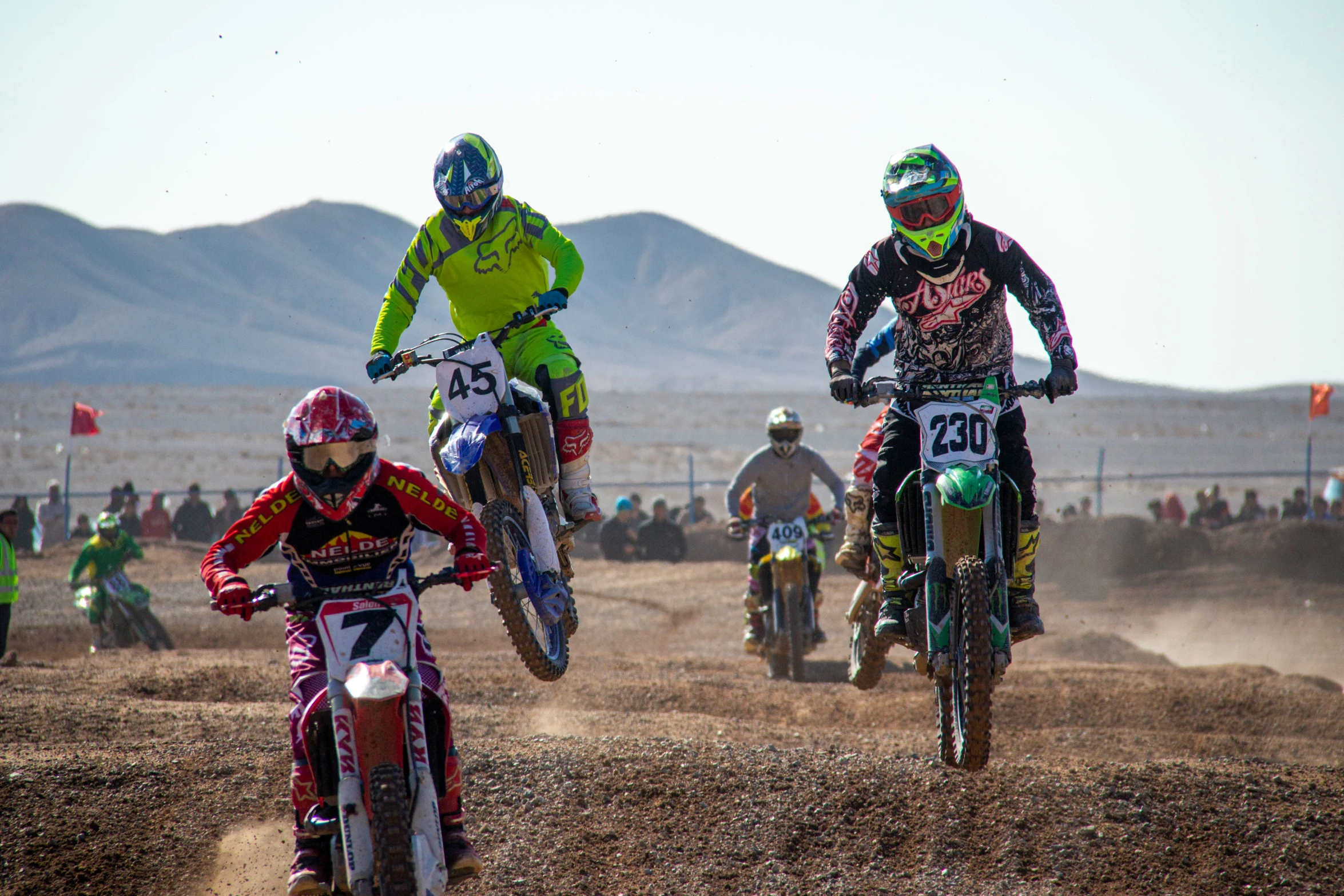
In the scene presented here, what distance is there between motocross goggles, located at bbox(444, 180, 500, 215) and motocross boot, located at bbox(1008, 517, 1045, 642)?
3888mm

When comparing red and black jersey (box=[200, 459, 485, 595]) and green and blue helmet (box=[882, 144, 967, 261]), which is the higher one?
green and blue helmet (box=[882, 144, 967, 261])

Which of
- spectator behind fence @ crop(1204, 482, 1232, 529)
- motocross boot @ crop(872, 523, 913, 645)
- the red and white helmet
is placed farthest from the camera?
spectator behind fence @ crop(1204, 482, 1232, 529)

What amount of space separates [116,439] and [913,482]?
74.8 meters

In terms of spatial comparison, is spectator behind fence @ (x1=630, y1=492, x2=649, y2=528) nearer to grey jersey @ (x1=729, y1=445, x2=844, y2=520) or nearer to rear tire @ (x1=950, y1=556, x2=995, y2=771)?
grey jersey @ (x1=729, y1=445, x2=844, y2=520)

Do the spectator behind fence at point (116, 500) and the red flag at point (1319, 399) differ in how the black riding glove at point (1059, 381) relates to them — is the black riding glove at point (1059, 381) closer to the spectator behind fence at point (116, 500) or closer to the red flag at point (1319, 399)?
the red flag at point (1319, 399)

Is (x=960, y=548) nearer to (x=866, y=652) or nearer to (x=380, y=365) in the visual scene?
(x=866, y=652)

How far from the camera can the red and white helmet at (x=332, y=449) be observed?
17.3 ft

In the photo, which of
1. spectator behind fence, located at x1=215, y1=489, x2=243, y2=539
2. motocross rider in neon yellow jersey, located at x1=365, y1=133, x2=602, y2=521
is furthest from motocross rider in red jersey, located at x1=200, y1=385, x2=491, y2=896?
spectator behind fence, located at x1=215, y1=489, x2=243, y2=539

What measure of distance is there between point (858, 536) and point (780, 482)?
586 cm

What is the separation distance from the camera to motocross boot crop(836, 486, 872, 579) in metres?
8.14

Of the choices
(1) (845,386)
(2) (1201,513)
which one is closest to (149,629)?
(1) (845,386)

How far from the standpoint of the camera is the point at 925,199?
6.85m

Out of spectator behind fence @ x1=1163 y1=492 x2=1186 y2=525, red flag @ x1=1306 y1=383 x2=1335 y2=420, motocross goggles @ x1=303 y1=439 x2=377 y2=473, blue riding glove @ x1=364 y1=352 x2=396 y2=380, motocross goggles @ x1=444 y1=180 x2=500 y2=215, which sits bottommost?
spectator behind fence @ x1=1163 y1=492 x2=1186 y2=525

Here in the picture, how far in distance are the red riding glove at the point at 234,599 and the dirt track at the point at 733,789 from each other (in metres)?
2.28
